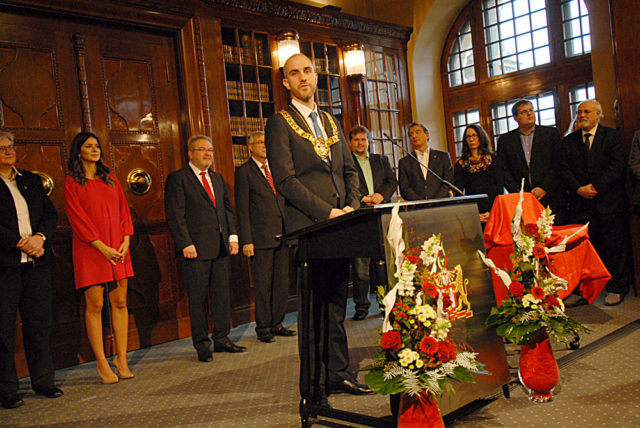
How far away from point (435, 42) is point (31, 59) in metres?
4.64

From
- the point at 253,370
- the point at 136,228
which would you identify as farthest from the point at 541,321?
the point at 136,228

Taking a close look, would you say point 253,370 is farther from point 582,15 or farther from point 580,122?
point 582,15

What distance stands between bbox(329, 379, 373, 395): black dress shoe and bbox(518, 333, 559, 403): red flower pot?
722 mm

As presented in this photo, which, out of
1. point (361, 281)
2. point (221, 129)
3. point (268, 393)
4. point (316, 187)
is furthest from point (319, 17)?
point (268, 393)

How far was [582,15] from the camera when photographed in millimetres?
5719

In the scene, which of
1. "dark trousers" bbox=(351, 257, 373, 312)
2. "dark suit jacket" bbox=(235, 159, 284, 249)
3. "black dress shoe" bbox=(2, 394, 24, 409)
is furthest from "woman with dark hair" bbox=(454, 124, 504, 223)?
"black dress shoe" bbox=(2, 394, 24, 409)

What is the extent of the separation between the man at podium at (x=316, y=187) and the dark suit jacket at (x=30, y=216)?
1679 millimetres

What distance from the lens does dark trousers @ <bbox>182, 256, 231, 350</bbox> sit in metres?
3.81

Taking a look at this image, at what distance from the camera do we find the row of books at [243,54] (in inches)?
203

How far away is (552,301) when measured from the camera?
2.34 m

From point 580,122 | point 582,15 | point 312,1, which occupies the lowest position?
point 580,122

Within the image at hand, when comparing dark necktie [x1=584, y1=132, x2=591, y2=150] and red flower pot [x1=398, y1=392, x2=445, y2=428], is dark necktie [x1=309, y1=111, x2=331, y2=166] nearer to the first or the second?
red flower pot [x1=398, y1=392, x2=445, y2=428]

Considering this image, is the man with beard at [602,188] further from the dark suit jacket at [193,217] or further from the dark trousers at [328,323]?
the dark suit jacket at [193,217]

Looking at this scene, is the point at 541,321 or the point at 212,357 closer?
the point at 541,321
